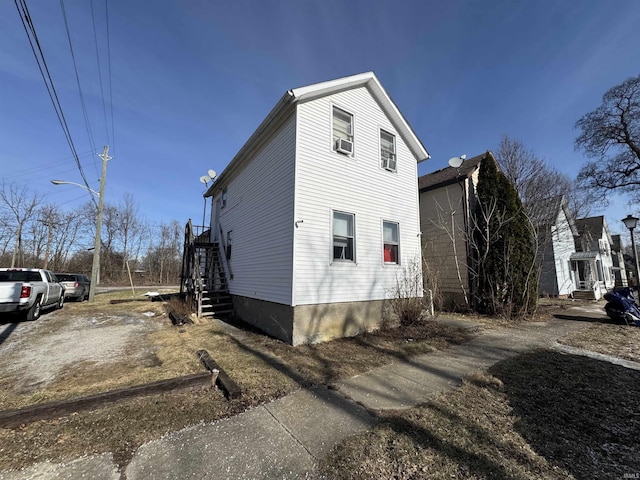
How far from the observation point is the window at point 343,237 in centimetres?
774

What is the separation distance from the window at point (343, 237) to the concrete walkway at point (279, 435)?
11.0 ft

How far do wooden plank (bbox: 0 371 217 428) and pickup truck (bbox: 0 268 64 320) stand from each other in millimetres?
8337

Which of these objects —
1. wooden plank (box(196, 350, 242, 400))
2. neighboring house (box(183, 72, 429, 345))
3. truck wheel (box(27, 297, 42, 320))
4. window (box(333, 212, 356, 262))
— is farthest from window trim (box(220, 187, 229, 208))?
wooden plank (box(196, 350, 242, 400))

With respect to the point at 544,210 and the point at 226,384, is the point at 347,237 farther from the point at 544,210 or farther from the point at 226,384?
the point at 544,210

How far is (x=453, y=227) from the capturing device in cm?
1234

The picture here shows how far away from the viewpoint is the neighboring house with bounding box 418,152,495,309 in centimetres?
1241

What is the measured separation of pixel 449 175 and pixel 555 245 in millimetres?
11294

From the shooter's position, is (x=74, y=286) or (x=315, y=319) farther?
(x=74, y=286)

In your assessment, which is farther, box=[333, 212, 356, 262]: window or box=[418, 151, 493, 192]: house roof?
box=[418, 151, 493, 192]: house roof

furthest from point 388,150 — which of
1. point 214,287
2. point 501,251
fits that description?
point 214,287

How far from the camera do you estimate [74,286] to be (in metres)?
15.7

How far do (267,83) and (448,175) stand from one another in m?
9.93

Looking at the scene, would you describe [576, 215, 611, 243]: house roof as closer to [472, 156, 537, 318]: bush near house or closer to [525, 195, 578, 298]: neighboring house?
[525, 195, 578, 298]: neighboring house

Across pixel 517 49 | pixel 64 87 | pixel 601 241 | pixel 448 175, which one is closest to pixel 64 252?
pixel 64 87
